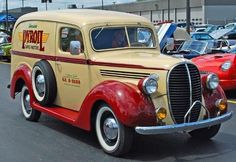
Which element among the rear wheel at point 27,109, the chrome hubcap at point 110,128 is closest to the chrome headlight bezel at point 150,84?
the chrome hubcap at point 110,128

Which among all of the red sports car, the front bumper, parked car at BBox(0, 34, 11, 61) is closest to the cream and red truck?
the front bumper

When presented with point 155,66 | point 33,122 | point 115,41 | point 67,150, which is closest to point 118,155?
Result: point 67,150

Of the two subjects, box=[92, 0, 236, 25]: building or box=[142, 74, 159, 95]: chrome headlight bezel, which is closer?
box=[142, 74, 159, 95]: chrome headlight bezel

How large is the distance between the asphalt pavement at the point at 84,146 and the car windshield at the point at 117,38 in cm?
143

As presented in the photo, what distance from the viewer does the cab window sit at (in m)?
8.00

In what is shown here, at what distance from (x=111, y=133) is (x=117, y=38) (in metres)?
1.74

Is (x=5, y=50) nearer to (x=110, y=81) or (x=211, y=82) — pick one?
(x=110, y=81)

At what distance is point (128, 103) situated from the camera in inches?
258

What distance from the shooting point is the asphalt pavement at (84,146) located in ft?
22.1

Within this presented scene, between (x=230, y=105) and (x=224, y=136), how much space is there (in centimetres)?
302

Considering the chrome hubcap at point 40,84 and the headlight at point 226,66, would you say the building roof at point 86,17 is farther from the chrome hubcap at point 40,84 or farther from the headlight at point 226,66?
the headlight at point 226,66

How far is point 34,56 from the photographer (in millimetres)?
9047

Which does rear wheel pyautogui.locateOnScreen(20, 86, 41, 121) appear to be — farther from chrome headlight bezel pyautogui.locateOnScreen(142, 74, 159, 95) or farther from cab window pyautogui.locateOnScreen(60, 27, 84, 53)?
chrome headlight bezel pyautogui.locateOnScreen(142, 74, 159, 95)

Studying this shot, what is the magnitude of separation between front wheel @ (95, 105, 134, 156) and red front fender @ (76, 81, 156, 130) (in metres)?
0.16
